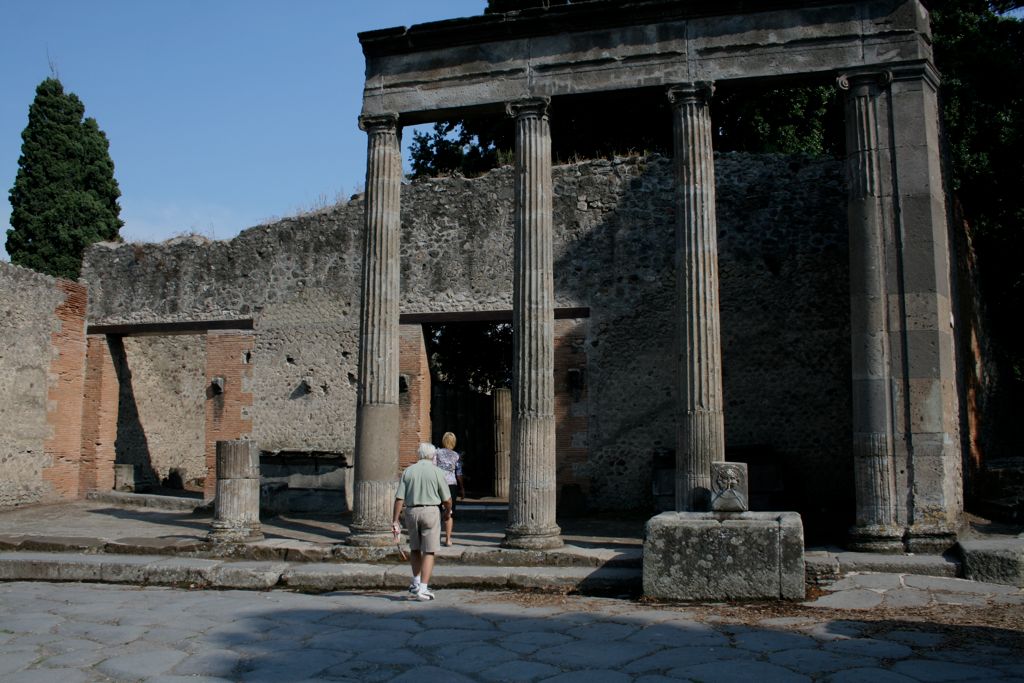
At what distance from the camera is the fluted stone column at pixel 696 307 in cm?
834

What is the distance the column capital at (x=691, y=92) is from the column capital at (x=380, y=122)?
2.92 m

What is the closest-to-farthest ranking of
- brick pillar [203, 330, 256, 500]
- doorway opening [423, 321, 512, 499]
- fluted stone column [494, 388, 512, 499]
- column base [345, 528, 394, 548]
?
column base [345, 528, 394, 548] → brick pillar [203, 330, 256, 500] → doorway opening [423, 321, 512, 499] → fluted stone column [494, 388, 512, 499]

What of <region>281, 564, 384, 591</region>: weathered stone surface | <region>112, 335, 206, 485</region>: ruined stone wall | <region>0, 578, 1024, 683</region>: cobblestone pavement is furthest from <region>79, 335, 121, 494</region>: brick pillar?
<region>281, 564, 384, 591</region>: weathered stone surface

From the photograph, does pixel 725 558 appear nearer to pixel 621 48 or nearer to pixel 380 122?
pixel 621 48

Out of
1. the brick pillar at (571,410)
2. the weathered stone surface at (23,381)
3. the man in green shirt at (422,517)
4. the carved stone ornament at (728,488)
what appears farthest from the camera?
the weathered stone surface at (23,381)

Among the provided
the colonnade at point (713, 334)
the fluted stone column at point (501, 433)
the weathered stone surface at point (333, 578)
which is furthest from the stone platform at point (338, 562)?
the fluted stone column at point (501, 433)

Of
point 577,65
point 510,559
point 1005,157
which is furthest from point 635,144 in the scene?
point 510,559

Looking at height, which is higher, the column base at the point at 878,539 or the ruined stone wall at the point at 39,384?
the ruined stone wall at the point at 39,384

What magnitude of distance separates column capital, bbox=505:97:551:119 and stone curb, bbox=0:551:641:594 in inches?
177

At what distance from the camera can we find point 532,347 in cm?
886

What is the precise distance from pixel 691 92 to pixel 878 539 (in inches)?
177

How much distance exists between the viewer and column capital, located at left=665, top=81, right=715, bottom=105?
8867 millimetres

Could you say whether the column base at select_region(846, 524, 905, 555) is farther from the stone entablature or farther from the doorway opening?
the doorway opening

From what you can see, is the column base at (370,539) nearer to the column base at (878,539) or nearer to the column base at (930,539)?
the column base at (878,539)
